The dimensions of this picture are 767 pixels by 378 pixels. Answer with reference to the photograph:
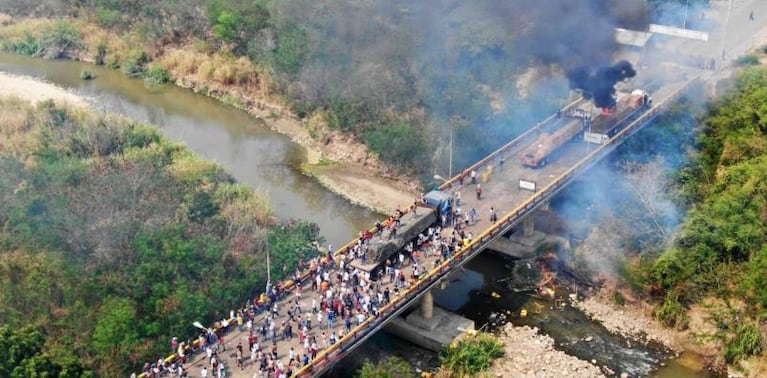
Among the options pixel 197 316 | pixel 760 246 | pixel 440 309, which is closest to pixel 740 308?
pixel 760 246

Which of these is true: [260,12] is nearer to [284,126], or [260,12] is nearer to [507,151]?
[284,126]

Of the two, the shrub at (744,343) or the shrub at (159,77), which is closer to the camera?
the shrub at (744,343)

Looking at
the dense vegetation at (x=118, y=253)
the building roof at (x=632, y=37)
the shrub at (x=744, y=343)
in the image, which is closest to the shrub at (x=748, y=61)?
the building roof at (x=632, y=37)

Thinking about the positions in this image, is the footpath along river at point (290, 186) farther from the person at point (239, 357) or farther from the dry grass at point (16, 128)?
the dry grass at point (16, 128)

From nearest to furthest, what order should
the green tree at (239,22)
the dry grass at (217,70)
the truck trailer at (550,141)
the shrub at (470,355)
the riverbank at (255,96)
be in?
the shrub at (470,355)
the truck trailer at (550,141)
the riverbank at (255,96)
the dry grass at (217,70)
the green tree at (239,22)

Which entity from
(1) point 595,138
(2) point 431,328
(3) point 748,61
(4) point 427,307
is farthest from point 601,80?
(2) point 431,328

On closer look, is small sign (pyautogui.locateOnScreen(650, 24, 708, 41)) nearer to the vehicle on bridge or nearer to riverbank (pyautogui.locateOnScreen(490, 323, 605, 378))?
the vehicle on bridge

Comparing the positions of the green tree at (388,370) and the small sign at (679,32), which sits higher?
the small sign at (679,32)

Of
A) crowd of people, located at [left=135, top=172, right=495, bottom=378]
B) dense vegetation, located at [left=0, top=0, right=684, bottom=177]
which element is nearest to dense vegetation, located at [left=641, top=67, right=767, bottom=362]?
crowd of people, located at [left=135, top=172, right=495, bottom=378]
